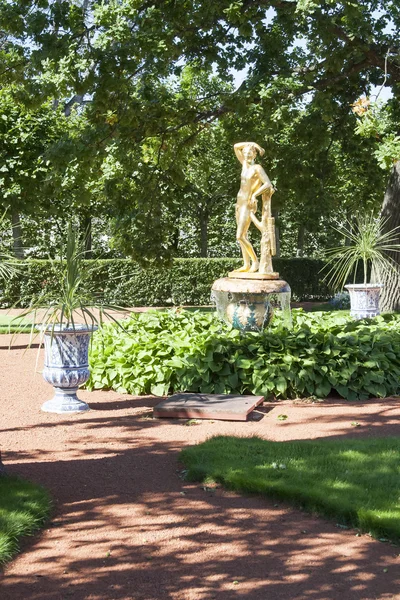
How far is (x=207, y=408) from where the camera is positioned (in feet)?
23.8

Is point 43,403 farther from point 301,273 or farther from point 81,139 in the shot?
point 301,273

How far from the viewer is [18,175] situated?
18.1 meters

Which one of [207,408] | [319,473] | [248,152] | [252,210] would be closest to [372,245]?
[252,210]

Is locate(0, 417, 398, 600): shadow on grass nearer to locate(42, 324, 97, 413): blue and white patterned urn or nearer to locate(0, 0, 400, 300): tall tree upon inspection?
locate(42, 324, 97, 413): blue and white patterned urn

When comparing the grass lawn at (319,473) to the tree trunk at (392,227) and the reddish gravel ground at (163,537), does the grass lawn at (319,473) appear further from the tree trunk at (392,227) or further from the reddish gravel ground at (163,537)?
the tree trunk at (392,227)

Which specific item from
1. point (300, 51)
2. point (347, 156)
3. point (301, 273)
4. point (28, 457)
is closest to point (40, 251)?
point (301, 273)

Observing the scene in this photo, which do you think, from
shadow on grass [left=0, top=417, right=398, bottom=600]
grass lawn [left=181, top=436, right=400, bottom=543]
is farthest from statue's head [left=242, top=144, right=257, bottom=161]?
shadow on grass [left=0, top=417, right=398, bottom=600]

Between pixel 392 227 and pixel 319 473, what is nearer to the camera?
pixel 319 473

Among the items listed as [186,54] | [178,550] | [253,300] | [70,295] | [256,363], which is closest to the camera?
[178,550]

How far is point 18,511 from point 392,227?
1140 cm

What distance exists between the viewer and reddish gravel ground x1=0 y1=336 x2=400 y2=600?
353 cm

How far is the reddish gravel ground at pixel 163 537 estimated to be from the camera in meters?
3.53

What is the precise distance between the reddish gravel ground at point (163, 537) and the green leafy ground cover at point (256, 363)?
1430 millimetres

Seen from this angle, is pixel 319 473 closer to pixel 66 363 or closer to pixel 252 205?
pixel 66 363
